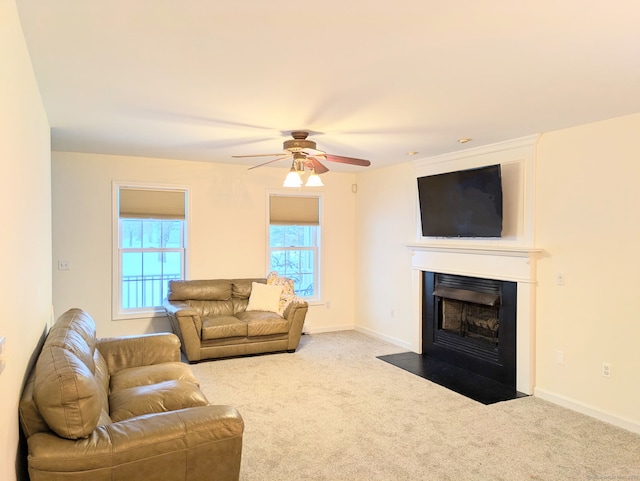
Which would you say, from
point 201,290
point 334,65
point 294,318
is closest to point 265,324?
point 294,318

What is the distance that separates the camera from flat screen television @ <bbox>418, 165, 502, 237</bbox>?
4.49 metres

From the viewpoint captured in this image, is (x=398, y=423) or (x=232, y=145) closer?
(x=398, y=423)

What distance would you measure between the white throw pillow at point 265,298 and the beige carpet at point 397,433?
3.55 ft

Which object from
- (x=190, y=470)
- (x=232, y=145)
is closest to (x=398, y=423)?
(x=190, y=470)

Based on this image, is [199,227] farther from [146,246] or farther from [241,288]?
[241,288]

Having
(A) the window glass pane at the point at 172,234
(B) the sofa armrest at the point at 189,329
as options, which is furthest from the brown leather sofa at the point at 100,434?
(A) the window glass pane at the point at 172,234

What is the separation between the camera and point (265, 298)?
19.2ft

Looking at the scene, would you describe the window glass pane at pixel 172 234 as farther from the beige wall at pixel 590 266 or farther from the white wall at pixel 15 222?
the beige wall at pixel 590 266

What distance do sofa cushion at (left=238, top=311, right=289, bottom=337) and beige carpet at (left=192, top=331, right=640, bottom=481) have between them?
57 cm

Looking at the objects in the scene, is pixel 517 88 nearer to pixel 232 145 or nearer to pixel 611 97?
pixel 611 97

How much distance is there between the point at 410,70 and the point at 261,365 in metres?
3.64

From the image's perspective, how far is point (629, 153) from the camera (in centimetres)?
351

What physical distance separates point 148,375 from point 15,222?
1.60 meters

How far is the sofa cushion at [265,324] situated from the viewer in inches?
209
